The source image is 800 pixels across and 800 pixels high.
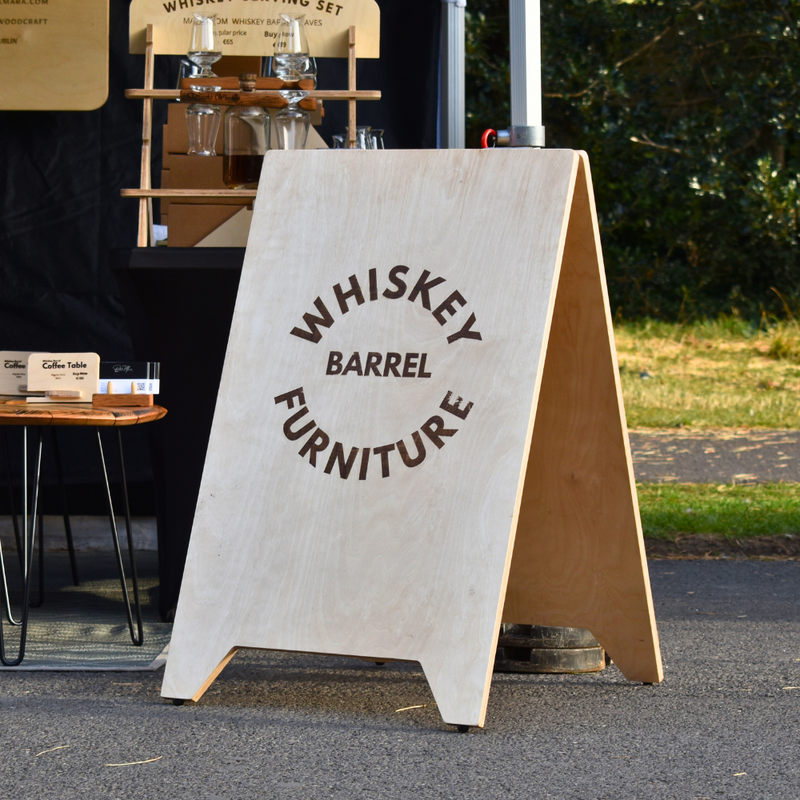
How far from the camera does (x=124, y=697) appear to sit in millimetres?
3141

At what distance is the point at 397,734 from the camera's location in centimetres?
286

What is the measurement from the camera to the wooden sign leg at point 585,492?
3.14 metres

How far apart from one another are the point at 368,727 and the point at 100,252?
273 centimetres

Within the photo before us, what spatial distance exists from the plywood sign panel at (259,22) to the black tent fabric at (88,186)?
83 cm

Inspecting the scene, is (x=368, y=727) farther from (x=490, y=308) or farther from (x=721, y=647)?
(x=721, y=647)

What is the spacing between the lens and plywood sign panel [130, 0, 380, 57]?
3947 mm

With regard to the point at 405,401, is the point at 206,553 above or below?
below

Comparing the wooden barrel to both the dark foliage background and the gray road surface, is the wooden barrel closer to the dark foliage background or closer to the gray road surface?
the gray road surface

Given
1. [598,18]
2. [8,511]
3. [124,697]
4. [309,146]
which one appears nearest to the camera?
[124,697]

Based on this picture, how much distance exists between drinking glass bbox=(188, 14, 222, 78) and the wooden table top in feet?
3.80

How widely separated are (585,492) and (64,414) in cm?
139

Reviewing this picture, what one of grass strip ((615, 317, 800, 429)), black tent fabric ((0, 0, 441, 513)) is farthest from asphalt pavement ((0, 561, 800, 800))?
grass strip ((615, 317, 800, 429))

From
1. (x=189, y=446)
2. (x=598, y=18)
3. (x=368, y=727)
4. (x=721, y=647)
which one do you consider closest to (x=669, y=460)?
(x=721, y=647)

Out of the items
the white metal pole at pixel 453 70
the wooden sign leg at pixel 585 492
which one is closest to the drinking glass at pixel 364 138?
the white metal pole at pixel 453 70
